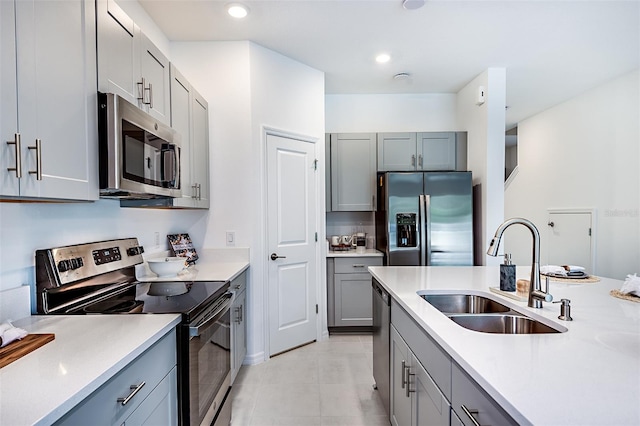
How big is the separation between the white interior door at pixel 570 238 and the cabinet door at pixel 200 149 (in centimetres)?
452

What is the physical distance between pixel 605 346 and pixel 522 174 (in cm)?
543

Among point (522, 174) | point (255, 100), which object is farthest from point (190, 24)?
point (522, 174)

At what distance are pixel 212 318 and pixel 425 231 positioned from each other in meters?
2.44

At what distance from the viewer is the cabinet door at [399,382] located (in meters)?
1.58

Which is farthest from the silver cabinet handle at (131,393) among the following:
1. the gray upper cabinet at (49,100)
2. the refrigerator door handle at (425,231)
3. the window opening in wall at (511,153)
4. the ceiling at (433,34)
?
the window opening in wall at (511,153)

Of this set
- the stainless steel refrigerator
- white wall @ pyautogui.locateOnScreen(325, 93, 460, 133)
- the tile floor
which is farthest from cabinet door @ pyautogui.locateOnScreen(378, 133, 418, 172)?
the tile floor

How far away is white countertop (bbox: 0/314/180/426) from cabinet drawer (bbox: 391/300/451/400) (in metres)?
1.01

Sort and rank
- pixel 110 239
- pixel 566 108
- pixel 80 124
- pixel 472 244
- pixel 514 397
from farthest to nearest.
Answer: pixel 566 108 → pixel 472 244 → pixel 110 239 → pixel 80 124 → pixel 514 397

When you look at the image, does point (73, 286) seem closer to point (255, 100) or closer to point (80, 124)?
point (80, 124)

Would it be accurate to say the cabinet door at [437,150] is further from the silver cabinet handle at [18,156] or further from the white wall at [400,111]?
the silver cabinet handle at [18,156]

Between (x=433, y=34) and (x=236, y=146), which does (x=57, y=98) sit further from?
(x=433, y=34)

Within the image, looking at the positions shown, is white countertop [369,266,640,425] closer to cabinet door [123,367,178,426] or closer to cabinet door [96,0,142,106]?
cabinet door [123,367,178,426]

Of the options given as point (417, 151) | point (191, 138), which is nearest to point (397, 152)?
point (417, 151)

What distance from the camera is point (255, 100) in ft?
9.52
